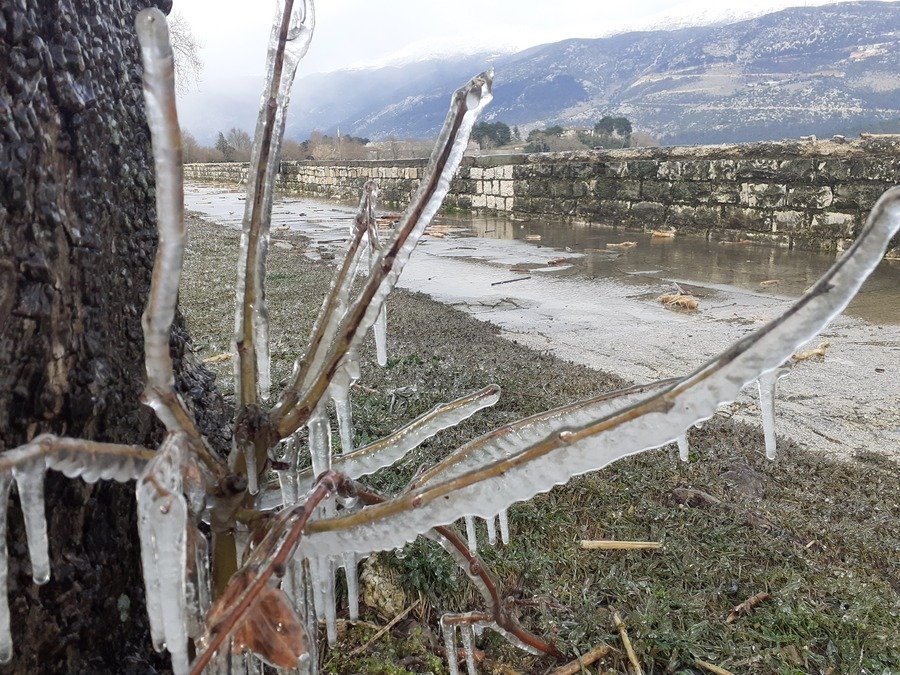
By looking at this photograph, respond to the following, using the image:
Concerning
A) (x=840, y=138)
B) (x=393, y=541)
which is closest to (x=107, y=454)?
(x=393, y=541)

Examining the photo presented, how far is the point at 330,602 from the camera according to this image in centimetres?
92

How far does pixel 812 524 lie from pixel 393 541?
162 centimetres

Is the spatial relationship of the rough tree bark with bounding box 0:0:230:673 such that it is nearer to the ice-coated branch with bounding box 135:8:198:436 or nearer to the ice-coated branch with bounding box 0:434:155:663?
the ice-coated branch with bounding box 0:434:155:663

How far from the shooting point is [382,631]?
4.34 feet

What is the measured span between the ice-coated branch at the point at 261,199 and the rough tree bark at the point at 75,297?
291 millimetres

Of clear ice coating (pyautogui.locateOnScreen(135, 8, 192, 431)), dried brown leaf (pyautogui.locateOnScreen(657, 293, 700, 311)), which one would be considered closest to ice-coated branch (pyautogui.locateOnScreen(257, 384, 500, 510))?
clear ice coating (pyautogui.locateOnScreen(135, 8, 192, 431))

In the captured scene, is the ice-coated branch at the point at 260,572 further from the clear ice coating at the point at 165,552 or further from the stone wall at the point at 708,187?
the stone wall at the point at 708,187

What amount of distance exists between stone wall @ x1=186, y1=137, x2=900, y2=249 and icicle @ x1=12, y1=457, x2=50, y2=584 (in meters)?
7.53

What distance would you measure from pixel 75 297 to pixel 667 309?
15.1ft

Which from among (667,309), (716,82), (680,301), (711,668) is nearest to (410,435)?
(711,668)

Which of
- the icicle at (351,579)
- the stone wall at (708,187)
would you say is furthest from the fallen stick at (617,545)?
the stone wall at (708,187)

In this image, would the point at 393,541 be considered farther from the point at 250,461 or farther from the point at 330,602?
the point at 330,602

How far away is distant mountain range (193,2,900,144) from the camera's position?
8975 centimetres

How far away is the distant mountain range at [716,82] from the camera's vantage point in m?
89.8
